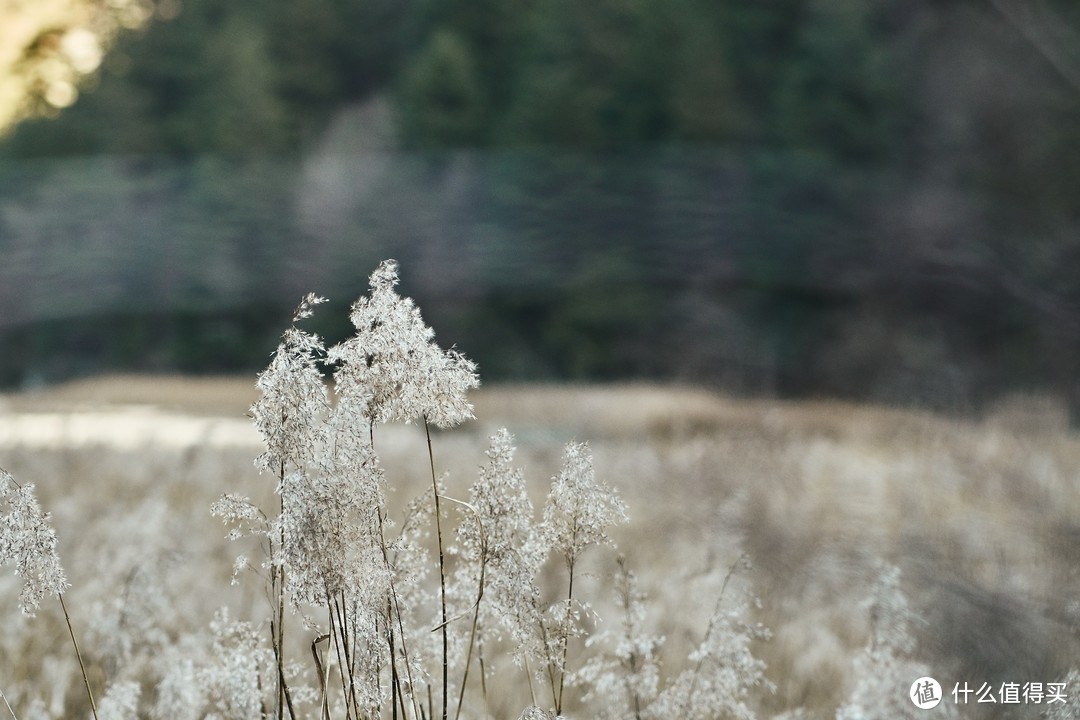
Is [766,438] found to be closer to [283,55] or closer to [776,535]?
[776,535]

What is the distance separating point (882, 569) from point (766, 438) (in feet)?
4.85

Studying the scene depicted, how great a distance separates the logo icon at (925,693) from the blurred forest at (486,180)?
27.8 ft

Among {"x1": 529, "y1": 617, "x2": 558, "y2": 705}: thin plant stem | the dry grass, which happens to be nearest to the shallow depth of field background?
the dry grass

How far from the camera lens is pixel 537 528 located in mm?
1487

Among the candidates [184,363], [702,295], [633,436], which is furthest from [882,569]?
[184,363]

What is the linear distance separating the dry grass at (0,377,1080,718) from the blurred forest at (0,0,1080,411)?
20.3ft

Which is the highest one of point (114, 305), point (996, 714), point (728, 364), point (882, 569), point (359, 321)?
point (114, 305)

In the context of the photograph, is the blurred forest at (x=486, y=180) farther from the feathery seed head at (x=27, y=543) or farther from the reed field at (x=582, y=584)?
the feathery seed head at (x=27, y=543)

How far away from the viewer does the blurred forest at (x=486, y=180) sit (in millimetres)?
16406

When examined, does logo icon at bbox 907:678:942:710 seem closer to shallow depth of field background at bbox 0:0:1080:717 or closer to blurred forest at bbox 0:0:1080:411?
shallow depth of field background at bbox 0:0:1080:717

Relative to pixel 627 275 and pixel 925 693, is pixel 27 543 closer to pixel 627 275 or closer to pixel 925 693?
pixel 925 693

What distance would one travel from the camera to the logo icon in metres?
1.42

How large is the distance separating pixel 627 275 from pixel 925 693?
56.0ft

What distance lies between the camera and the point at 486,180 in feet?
68.1
